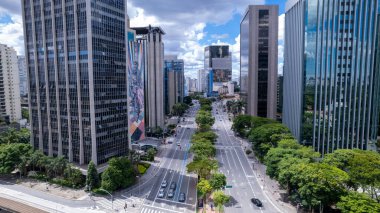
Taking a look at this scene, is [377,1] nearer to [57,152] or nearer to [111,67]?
[111,67]

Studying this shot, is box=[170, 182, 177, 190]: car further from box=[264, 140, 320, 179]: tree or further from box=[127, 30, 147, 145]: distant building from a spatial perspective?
box=[127, 30, 147, 145]: distant building

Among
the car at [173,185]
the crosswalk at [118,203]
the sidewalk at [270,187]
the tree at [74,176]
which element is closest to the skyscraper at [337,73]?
the sidewalk at [270,187]

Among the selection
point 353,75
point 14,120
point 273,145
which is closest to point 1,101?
point 14,120

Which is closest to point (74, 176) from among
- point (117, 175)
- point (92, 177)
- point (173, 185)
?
point (92, 177)

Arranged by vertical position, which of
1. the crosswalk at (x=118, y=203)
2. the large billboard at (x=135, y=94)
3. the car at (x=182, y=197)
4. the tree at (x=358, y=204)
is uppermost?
the large billboard at (x=135, y=94)

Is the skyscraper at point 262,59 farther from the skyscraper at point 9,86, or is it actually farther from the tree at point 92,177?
the skyscraper at point 9,86
